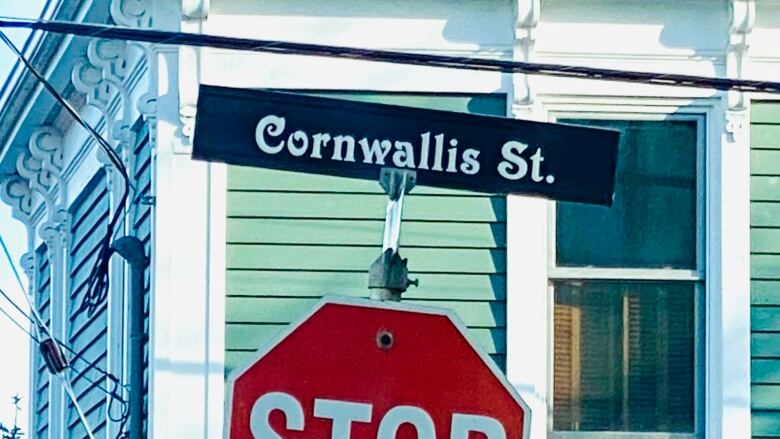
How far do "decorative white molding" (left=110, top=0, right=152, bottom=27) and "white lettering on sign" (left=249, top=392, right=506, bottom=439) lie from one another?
523 cm

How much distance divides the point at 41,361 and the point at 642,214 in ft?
19.4

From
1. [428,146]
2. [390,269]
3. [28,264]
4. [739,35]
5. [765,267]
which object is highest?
[739,35]

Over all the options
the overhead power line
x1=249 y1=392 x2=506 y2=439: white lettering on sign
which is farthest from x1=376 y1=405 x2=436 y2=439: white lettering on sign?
the overhead power line

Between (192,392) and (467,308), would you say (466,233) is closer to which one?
(467,308)

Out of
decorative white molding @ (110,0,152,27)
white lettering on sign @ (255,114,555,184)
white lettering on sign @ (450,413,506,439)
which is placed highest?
decorative white molding @ (110,0,152,27)

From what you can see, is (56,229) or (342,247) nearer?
(342,247)

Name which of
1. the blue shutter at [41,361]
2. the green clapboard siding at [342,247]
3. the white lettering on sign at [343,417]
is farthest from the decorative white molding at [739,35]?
the blue shutter at [41,361]

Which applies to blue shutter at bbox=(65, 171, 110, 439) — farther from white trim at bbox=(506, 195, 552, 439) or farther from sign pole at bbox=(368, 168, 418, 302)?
sign pole at bbox=(368, 168, 418, 302)

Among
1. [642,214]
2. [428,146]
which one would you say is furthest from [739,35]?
[428,146]

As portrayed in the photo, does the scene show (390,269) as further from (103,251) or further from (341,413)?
(103,251)

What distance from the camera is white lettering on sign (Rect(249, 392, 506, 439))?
4812 millimetres

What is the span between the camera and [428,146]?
18.7ft

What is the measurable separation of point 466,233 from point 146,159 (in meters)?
1.94

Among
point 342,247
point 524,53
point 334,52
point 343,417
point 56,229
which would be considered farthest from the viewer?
point 56,229
